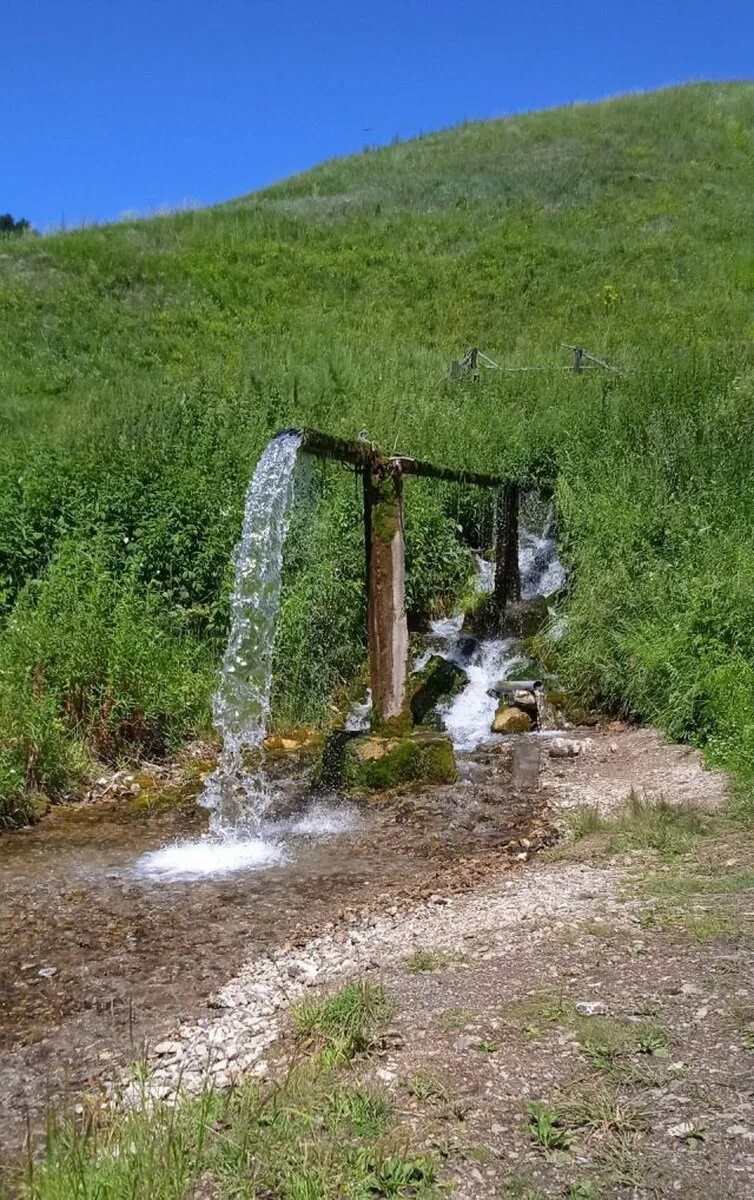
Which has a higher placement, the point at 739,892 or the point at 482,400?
the point at 482,400

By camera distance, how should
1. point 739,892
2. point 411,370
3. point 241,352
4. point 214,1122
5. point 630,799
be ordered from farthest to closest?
point 241,352 → point 411,370 → point 630,799 → point 739,892 → point 214,1122

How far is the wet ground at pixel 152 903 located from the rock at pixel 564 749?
53 centimetres

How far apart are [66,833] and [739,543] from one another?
7.36 meters

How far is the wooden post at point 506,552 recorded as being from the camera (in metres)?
11.9

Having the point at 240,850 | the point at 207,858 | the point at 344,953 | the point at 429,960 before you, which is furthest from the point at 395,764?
the point at 429,960

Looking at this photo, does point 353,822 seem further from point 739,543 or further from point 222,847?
point 739,543

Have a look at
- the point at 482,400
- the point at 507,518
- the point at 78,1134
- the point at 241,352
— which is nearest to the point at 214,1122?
the point at 78,1134

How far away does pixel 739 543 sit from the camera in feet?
32.8

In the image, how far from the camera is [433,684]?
396 inches

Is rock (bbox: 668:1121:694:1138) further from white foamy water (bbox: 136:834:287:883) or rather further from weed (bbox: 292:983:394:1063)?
white foamy water (bbox: 136:834:287:883)

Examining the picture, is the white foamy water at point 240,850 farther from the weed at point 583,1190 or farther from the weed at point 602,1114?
the weed at point 583,1190

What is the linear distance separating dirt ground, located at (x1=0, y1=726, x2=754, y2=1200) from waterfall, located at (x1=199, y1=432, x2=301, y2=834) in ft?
2.17

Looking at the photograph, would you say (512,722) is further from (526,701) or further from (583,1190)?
(583,1190)

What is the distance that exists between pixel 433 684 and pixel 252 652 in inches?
81.1
